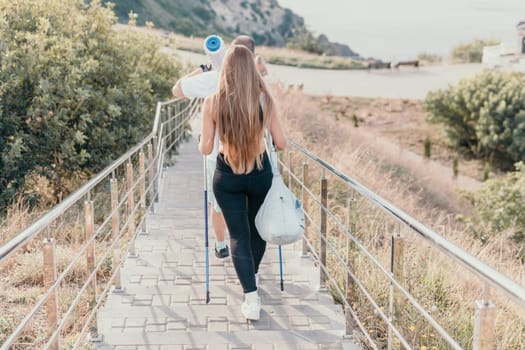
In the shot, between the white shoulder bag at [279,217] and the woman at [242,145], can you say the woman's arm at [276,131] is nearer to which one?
the woman at [242,145]

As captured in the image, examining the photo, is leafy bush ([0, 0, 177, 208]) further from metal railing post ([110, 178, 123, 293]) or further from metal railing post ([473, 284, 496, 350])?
metal railing post ([473, 284, 496, 350])

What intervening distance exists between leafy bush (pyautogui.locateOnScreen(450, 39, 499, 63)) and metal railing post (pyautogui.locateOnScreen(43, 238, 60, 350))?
5393 cm

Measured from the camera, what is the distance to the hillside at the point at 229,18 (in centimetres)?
6988

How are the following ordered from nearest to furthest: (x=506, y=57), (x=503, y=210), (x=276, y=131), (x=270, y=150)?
1. (x=276, y=131)
2. (x=270, y=150)
3. (x=503, y=210)
4. (x=506, y=57)

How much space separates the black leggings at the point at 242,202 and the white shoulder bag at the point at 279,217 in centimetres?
12

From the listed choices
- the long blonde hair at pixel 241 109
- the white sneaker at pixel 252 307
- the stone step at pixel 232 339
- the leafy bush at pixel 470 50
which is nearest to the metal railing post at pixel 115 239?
the stone step at pixel 232 339

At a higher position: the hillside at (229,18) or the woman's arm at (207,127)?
the hillside at (229,18)

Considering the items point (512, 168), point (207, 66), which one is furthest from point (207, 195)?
point (512, 168)

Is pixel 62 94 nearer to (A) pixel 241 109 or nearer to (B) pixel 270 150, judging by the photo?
(B) pixel 270 150

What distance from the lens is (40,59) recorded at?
963 centimetres

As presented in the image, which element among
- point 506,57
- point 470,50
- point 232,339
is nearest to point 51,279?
point 232,339

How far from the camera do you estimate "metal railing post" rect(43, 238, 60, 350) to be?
10.9 feet

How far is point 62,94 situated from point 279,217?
20.4 feet

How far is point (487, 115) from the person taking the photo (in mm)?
31312
